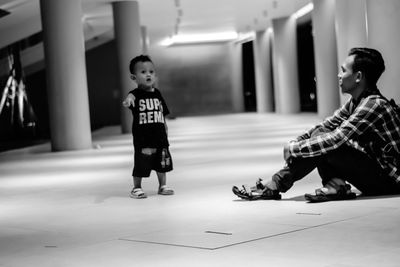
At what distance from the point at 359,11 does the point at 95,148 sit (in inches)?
385

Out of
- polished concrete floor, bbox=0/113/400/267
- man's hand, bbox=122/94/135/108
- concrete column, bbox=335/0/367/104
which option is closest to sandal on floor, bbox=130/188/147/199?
polished concrete floor, bbox=0/113/400/267

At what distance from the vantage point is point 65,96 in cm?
2569

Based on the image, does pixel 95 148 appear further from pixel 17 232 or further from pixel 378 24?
pixel 17 232

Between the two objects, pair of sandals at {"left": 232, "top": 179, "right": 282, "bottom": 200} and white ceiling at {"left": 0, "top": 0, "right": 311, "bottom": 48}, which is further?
white ceiling at {"left": 0, "top": 0, "right": 311, "bottom": 48}

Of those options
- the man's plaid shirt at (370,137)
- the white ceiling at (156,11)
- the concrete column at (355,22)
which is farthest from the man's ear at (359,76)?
the white ceiling at (156,11)

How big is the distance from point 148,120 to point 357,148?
3.16 metres

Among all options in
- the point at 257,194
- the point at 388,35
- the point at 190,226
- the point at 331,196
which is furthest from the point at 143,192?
Answer: the point at 388,35

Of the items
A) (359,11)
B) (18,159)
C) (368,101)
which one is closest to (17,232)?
(368,101)

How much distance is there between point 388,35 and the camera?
16.9 m

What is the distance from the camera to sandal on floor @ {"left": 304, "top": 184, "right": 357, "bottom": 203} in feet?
32.5

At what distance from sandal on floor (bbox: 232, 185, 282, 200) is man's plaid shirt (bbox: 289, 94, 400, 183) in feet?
2.60

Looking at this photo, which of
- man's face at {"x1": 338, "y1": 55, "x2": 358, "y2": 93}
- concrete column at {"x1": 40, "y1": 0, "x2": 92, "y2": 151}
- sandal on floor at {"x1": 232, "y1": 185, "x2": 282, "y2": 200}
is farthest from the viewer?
concrete column at {"x1": 40, "y1": 0, "x2": 92, "y2": 151}

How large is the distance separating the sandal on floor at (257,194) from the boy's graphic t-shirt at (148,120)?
69.1 inches

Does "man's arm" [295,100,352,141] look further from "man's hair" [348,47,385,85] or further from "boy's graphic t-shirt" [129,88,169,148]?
"boy's graphic t-shirt" [129,88,169,148]
